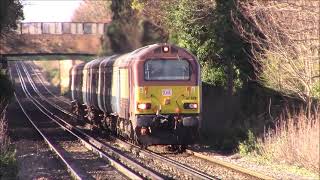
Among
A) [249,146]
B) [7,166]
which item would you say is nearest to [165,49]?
[249,146]

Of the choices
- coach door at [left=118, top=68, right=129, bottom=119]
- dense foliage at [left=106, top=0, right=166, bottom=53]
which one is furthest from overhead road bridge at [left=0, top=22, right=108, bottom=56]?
coach door at [left=118, top=68, right=129, bottom=119]

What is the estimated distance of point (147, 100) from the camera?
1772cm

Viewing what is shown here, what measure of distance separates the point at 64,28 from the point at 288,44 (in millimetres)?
40073

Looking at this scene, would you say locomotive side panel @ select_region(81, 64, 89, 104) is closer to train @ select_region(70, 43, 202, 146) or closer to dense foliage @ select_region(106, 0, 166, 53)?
dense foliage @ select_region(106, 0, 166, 53)

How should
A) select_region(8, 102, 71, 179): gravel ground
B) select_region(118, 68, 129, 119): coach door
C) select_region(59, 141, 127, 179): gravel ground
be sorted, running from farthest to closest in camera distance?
select_region(118, 68, 129, 119): coach door, select_region(8, 102, 71, 179): gravel ground, select_region(59, 141, 127, 179): gravel ground

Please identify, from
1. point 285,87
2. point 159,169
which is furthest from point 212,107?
point 159,169

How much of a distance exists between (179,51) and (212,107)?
4.68 m

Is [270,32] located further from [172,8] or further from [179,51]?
[172,8]

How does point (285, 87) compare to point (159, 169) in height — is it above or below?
above

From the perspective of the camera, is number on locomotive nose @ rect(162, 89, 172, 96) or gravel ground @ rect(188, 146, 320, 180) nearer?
gravel ground @ rect(188, 146, 320, 180)

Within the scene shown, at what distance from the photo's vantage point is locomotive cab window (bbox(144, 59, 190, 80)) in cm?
1797

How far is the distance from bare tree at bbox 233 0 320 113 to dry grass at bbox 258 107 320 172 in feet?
4.06

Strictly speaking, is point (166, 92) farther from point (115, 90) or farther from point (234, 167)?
point (234, 167)

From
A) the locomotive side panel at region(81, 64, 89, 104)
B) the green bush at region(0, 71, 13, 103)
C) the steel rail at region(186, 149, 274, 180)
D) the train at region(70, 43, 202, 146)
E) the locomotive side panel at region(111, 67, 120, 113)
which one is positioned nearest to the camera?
the steel rail at region(186, 149, 274, 180)
